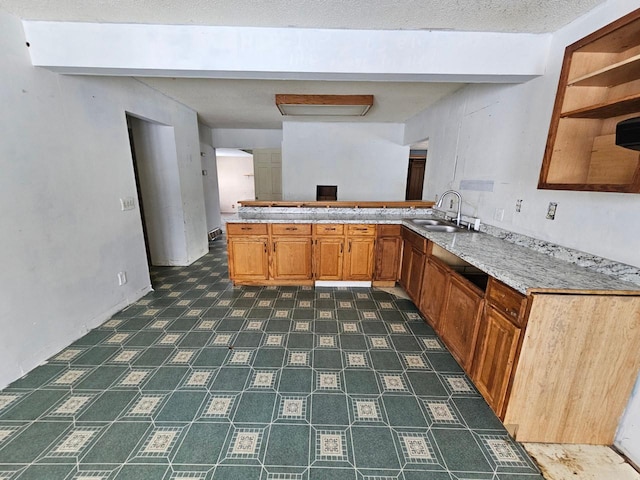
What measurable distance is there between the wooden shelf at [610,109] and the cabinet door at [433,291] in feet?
4.25

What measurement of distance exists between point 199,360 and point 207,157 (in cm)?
458

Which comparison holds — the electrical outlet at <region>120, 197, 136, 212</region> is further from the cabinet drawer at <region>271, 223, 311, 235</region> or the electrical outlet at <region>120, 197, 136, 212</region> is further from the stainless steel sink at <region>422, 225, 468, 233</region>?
the stainless steel sink at <region>422, 225, 468, 233</region>

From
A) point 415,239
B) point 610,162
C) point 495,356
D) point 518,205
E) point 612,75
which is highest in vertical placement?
point 612,75

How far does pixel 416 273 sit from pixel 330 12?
2.35 metres

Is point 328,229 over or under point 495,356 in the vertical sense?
over

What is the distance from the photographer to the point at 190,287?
11.1 feet

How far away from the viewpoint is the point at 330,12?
1.69 metres

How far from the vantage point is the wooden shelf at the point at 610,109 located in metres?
1.24

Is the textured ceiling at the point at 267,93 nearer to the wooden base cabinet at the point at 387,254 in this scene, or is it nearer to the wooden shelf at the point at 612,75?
the wooden shelf at the point at 612,75

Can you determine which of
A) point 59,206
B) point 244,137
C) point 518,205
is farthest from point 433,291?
point 244,137

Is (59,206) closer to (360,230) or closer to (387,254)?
(360,230)

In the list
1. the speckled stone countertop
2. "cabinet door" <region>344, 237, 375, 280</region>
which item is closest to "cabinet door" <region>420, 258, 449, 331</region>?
the speckled stone countertop

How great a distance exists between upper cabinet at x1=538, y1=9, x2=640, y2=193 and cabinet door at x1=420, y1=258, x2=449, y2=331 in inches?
38.3

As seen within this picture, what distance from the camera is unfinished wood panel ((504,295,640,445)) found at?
129 centimetres
